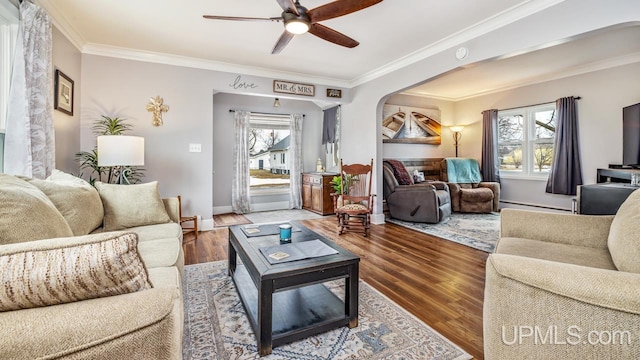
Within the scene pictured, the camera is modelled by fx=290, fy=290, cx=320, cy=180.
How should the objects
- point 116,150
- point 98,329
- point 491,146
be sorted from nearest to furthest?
1. point 98,329
2. point 116,150
3. point 491,146

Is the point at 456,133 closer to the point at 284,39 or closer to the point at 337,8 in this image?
the point at 284,39

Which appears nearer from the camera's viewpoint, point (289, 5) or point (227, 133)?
point (289, 5)

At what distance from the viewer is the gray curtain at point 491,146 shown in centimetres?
577

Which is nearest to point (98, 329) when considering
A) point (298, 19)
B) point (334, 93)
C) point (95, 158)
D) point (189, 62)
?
point (298, 19)

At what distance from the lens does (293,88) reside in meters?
4.66

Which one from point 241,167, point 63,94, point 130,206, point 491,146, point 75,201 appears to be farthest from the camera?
point 491,146

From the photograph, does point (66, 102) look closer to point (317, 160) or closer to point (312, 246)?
point (312, 246)

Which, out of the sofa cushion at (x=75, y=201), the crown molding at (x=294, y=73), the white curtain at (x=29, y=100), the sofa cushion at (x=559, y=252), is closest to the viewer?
the sofa cushion at (x=559, y=252)

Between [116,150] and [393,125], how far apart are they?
4.64 m

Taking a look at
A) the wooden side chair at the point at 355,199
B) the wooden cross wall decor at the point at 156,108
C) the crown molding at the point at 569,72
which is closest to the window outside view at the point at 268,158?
the wooden side chair at the point at 355,199

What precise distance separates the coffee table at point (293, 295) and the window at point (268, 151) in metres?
3.94

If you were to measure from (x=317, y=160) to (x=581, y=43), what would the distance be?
4.47 meters

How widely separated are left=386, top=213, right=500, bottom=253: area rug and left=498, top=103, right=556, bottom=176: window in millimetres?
1185

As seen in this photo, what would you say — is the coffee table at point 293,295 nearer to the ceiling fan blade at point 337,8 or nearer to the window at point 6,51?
the ceiling fan blade at point 337,8
